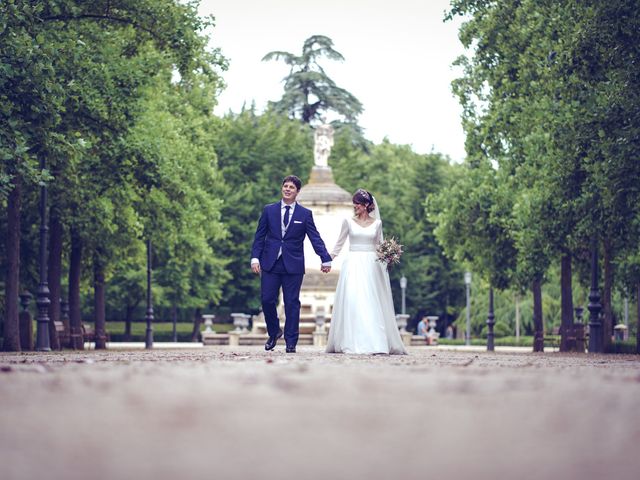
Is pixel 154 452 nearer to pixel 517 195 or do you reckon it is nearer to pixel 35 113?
pixel 35 113

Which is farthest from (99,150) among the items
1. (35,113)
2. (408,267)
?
(408,267)

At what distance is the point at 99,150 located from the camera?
35.0 m

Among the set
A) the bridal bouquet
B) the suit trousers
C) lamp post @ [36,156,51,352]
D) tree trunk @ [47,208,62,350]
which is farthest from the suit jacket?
tree trunk @ [47,208,62,350]

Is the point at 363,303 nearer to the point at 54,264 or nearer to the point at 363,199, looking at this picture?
the point at 363,199

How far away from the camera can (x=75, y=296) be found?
43344 mm

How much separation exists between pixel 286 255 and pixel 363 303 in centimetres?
147

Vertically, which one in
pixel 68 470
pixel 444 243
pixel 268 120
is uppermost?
pixel 268 120

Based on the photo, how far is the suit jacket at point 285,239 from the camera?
21984 mm

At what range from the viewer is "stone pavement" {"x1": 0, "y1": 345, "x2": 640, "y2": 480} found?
464cm

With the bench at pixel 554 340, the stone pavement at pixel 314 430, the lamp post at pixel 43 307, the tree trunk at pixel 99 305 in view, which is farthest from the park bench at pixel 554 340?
the stone pavement at pixel 314 430

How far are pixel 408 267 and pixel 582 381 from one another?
231ft

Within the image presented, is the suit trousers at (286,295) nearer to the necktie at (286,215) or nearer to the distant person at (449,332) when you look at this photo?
the necktie at (286,215)

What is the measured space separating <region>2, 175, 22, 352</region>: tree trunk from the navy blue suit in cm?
1128

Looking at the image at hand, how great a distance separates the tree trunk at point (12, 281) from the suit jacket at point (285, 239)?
11.2 meters
